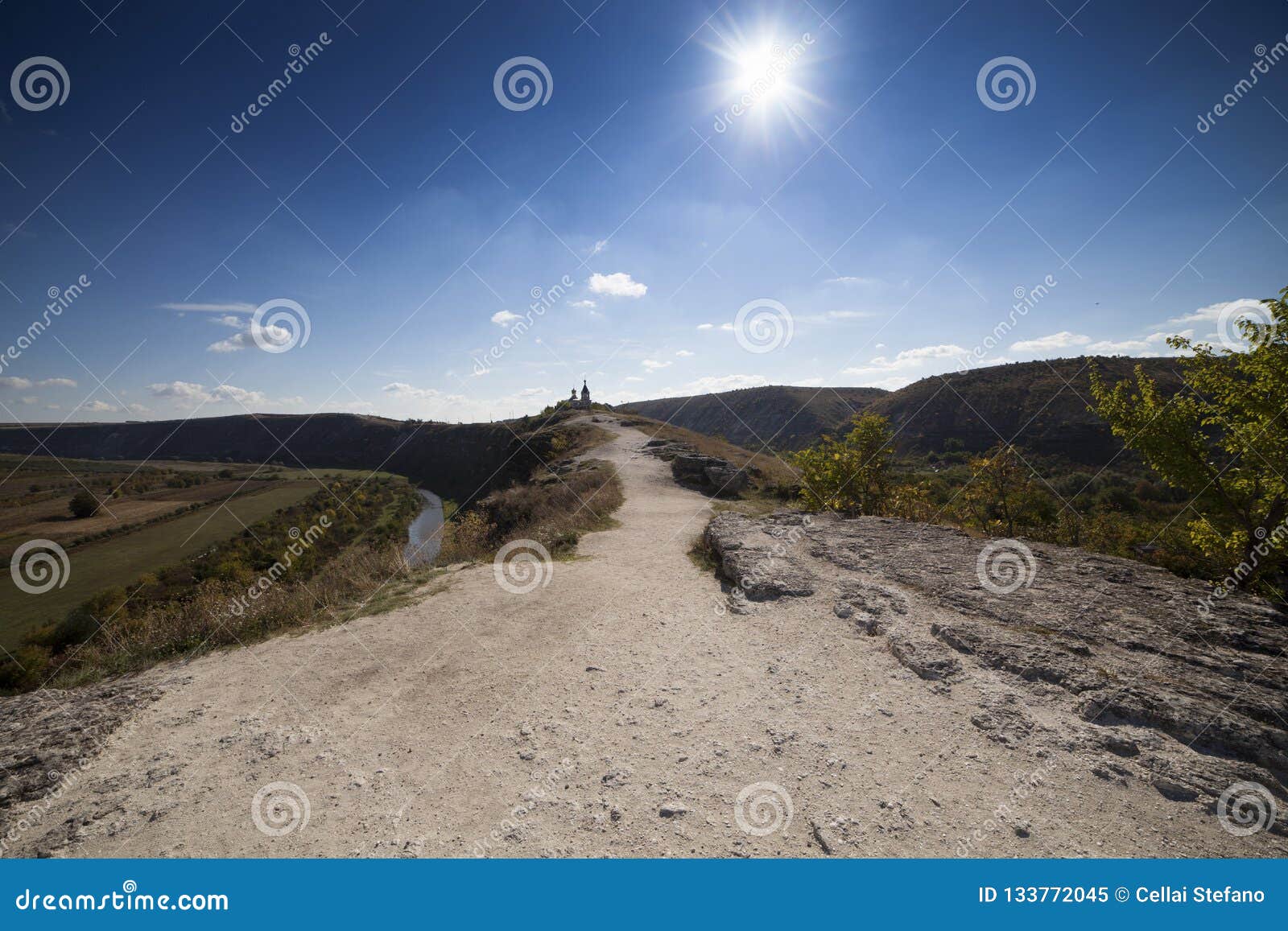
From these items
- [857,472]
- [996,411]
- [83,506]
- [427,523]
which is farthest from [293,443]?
[996,411]

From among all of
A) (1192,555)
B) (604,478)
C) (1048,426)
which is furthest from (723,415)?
(1192,555)

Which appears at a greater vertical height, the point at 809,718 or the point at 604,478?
the point at 604,478

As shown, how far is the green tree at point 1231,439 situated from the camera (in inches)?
302

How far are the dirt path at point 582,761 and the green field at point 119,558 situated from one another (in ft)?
114

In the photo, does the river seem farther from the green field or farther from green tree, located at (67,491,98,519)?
green tree, located at (67,491,98,519)

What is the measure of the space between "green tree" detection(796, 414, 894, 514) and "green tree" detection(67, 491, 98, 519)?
66335 millimetres

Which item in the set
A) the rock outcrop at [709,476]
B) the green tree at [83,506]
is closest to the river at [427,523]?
the rock outcrop at [709,476]

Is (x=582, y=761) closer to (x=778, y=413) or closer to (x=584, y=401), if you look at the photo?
(x=584, y=401)

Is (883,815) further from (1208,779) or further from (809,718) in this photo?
(1208,779)

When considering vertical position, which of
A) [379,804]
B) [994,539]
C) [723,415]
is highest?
[723,415]

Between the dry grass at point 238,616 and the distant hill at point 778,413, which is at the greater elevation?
the distant hill at point 778,413

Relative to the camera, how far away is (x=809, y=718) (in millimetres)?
4605

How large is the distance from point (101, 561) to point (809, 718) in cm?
5731

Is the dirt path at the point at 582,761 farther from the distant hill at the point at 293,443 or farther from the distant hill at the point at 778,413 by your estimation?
the distant hill at the point at 778,413
